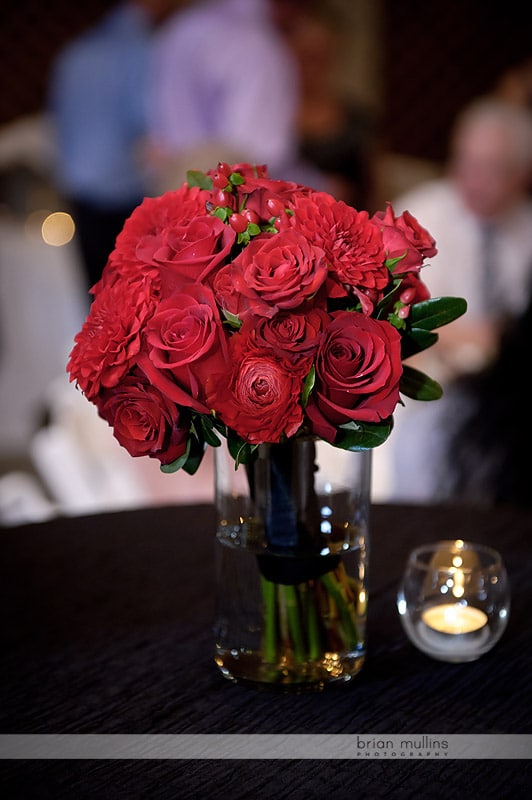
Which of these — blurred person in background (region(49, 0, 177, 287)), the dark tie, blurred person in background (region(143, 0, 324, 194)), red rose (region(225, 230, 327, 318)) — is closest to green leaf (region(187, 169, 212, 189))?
red rose (region(225, 230, 327, 318))

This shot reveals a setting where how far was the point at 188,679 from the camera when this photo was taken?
33.0 inches

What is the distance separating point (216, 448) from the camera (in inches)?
32.4

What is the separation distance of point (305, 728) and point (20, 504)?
1.20m

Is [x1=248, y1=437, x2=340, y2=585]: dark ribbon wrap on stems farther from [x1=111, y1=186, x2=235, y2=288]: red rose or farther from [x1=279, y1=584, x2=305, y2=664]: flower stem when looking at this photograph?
[x1=111, y1=186, x2=235, y2=288]: red rose

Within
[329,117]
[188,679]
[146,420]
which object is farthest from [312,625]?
[329,117]

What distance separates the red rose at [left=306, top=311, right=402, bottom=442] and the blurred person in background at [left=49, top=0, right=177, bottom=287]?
3.18m

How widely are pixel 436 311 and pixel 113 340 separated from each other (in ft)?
0.83

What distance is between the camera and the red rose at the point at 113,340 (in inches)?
27.8

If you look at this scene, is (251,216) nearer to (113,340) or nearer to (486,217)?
(113,340)

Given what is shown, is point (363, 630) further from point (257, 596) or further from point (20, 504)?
point (20, 504)

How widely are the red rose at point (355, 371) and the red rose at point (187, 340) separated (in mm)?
74

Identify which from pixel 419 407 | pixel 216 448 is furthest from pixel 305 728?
pixel 419 407

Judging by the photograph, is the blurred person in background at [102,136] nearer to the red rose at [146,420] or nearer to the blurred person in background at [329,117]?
the blurred person in background at [329,117]

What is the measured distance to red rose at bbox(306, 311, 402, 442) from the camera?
2.28 feet
